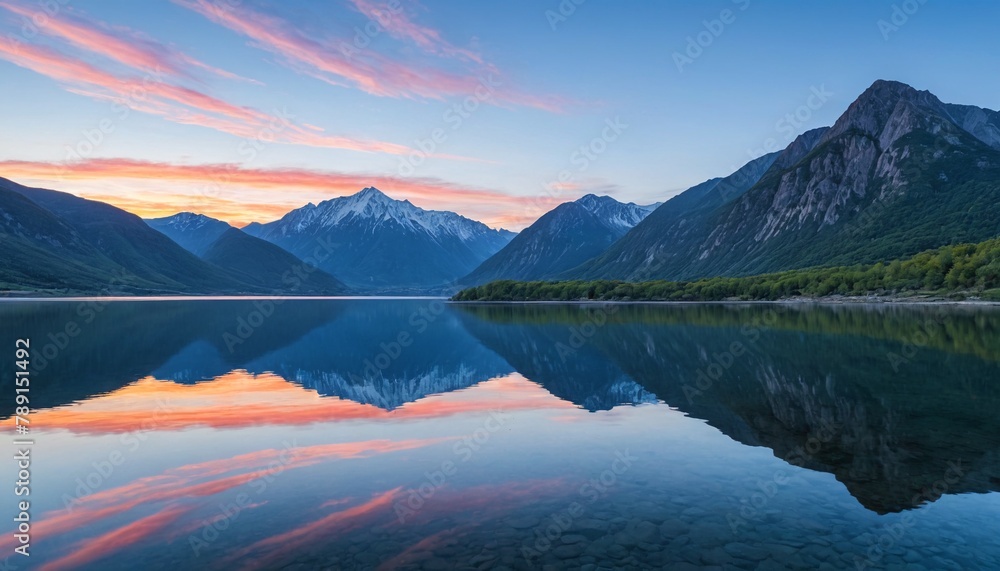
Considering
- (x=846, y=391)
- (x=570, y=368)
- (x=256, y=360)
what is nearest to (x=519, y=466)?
(x=846, y=391)

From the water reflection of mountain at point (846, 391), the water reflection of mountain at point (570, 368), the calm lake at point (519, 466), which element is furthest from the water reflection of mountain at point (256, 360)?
the water reflection of mountain at point (846, 391)

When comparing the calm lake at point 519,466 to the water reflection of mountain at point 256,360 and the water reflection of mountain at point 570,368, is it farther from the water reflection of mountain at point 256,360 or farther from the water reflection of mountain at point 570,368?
the water reflection of mountain at point 256,360

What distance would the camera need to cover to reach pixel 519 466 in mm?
25000

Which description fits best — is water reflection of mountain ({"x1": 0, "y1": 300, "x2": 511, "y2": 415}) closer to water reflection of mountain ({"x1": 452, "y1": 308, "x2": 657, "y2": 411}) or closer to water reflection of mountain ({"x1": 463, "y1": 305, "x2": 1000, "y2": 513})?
water reflection of mountain ({"x1": 452, "y1": 308, "x2": 657, "y2": 411})

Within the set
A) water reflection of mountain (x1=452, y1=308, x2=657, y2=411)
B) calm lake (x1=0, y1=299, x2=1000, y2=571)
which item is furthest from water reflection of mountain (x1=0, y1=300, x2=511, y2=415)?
water reflection of mountain (x1=452, y1=308, x2=657, y2=411)

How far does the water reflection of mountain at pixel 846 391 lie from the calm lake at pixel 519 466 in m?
0.19

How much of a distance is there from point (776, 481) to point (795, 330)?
244 feet

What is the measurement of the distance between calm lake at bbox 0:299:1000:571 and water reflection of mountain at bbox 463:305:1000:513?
0.19m

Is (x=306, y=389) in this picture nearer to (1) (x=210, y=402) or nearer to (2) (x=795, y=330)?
(1) (x=210, y=402)

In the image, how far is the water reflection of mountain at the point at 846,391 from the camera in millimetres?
23406

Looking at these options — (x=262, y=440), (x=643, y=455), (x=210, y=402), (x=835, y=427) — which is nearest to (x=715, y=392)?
(x=835, y=427)

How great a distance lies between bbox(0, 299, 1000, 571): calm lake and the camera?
16.5 metres

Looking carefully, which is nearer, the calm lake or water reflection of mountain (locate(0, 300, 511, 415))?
the calm lake

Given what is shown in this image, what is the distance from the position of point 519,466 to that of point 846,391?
89.0 ft
